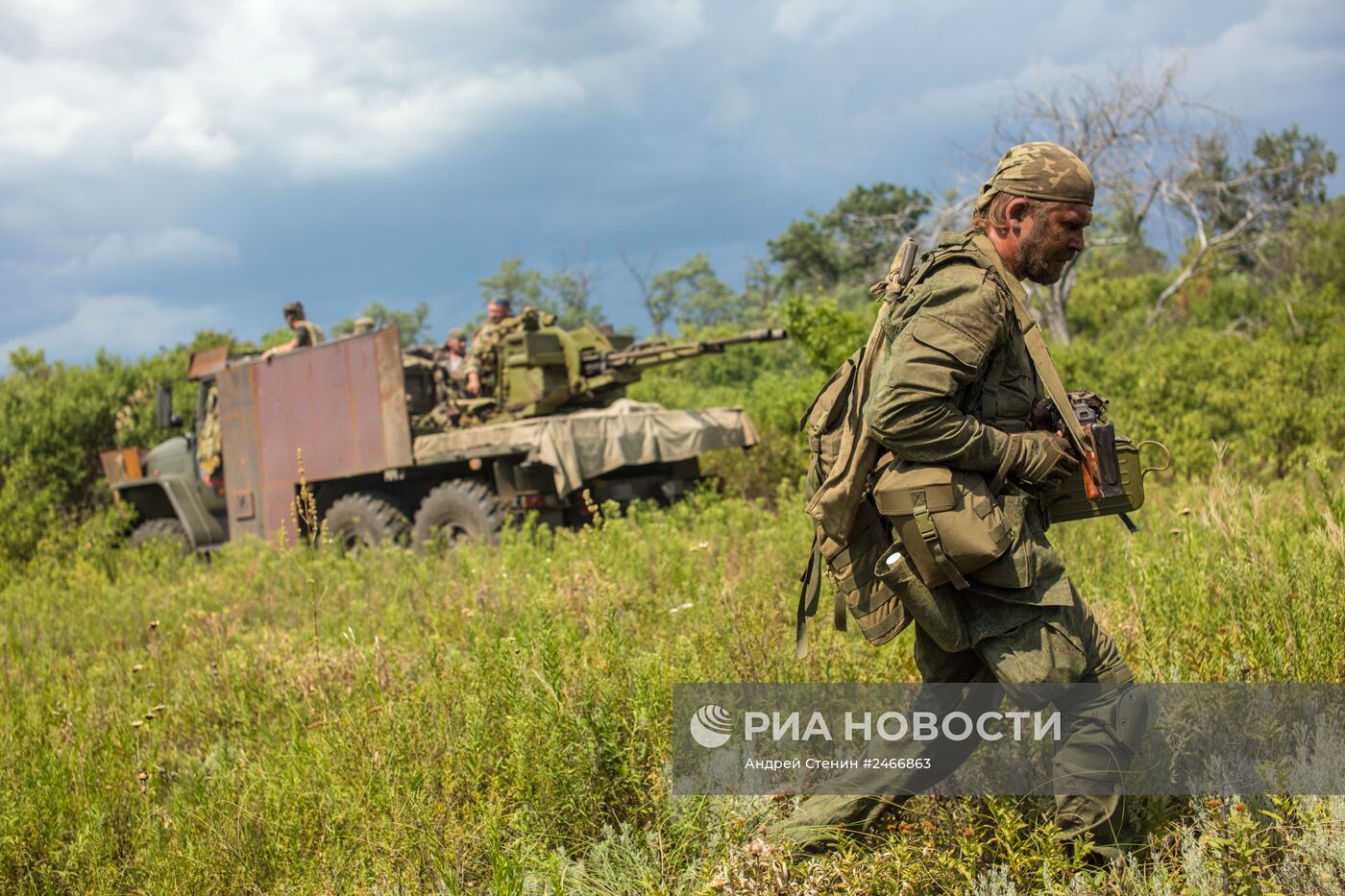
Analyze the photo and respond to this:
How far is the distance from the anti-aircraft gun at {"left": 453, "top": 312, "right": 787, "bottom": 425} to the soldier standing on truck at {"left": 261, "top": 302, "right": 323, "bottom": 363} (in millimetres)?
1940

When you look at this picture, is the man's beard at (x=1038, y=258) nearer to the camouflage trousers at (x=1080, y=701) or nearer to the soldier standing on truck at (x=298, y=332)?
the camouflage trousers at (x=1080, y=701)

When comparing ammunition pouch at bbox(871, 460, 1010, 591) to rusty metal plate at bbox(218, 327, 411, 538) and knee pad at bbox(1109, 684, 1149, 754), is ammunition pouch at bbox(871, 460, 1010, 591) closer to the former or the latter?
knee pad at bbox(1109, 684, 1149, 754)

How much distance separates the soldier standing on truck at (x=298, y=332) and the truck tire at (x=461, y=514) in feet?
8.14

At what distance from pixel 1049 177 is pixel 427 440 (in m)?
8.06

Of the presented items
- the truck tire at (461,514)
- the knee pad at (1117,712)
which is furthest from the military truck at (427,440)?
the knee pad at (1117,712)

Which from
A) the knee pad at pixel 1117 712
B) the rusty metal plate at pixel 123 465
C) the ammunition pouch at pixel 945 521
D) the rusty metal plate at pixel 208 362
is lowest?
the knee pad at pixel 1117 712

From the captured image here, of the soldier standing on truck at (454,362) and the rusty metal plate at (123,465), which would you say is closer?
the soldier standing on truck at (454,362)

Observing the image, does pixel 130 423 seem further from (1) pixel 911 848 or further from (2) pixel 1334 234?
(2) pixel 1334 234

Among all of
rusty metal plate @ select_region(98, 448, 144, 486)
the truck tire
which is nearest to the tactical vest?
the truck tire

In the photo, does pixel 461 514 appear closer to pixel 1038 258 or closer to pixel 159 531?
pixel 159 531

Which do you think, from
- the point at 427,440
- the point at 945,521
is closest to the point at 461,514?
the point at 427,440

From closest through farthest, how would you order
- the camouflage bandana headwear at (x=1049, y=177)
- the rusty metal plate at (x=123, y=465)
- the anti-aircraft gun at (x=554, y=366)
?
the camouflage bandana headwear at (x=1049, y=177) → the anti-aircraft gun at (x=554, y=366) → the rusty metal plate at (x=123, y=465)

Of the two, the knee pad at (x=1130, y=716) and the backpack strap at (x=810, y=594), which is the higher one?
the backpack strap at (x=810, y=594)

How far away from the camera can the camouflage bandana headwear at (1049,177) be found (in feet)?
9.36
